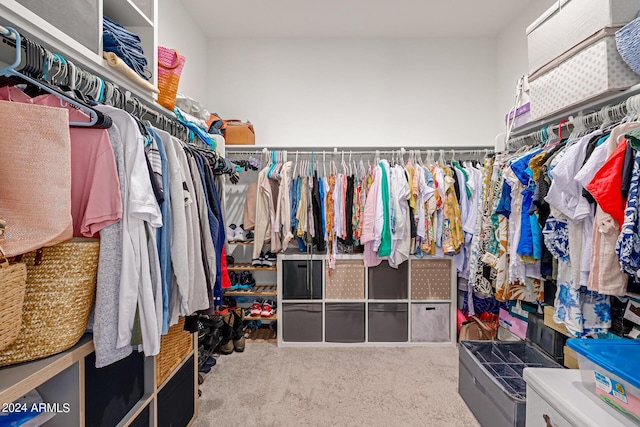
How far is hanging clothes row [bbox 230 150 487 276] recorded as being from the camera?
260 cm

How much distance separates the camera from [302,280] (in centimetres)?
280

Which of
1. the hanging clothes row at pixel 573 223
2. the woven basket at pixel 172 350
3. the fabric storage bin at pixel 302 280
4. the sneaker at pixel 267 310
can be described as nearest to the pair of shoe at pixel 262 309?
the sneaker at pixel 267 310

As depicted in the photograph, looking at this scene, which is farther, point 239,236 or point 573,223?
point 239,236

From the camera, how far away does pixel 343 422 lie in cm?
180

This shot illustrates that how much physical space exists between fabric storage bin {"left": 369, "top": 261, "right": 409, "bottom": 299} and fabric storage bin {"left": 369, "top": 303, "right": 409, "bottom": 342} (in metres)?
0.09

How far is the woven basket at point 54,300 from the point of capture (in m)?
0.77

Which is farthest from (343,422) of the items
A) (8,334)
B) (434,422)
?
(8,334)

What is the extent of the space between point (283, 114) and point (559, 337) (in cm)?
291

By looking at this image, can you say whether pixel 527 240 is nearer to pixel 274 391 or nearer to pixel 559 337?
pixel 559 337

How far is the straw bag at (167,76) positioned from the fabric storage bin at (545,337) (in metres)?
2.49

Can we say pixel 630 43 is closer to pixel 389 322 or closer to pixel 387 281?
pixel 387 281

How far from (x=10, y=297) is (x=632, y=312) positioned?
2.11 metres

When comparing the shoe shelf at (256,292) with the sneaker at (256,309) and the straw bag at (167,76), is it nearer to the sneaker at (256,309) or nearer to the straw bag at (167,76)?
the sneaker at (256,309)

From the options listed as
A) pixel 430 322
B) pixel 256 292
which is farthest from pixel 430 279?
pixel 256 292
